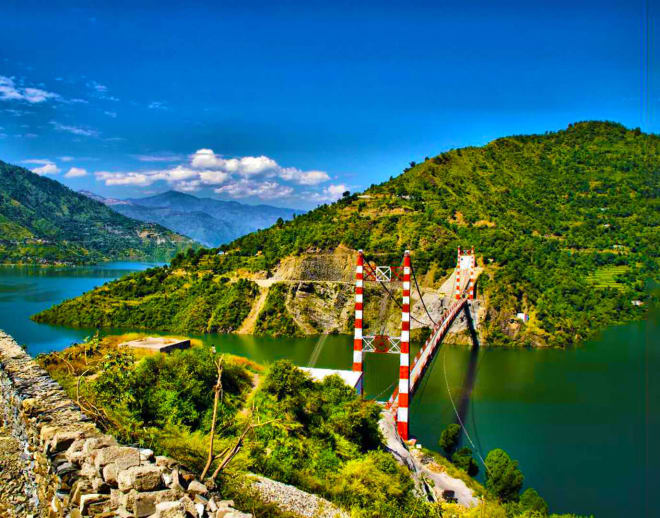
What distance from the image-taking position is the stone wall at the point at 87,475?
7.39 feet

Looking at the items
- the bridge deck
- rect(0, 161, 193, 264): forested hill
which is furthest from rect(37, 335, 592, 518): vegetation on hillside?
rect(0, 161, 193, 264): forested hill

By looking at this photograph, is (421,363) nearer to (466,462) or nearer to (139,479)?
(466,462)

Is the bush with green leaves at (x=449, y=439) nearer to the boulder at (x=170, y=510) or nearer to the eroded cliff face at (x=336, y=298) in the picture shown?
the boulder at (x=170, y=510)

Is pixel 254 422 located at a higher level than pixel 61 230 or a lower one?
lower

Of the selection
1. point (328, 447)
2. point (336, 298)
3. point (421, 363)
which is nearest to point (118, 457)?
point (328, 447)

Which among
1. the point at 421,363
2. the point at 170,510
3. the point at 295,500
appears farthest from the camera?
the point at 421,363

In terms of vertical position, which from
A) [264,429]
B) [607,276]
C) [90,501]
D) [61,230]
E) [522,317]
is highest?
[607,276]

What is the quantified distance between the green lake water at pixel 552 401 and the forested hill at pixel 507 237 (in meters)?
2.26

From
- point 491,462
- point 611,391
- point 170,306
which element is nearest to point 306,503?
point 491,462

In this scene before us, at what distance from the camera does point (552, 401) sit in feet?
49.3

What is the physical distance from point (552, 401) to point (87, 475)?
51.3 feet

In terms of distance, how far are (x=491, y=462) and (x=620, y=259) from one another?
32.2 metres

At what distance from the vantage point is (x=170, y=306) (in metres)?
28.8

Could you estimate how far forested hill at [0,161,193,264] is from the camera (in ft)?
249
